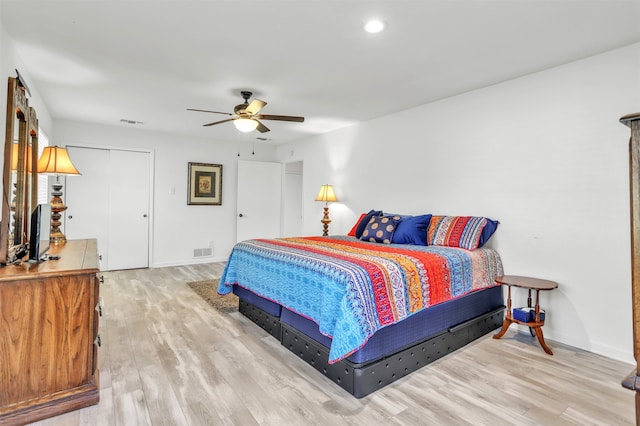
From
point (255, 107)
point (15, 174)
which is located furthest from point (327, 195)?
point (15, 174)

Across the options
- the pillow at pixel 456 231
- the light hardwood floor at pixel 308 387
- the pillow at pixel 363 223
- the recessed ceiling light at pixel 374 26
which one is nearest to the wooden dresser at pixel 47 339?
the light hardwood floor at pixel 308 387

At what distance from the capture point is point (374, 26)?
2289 mm

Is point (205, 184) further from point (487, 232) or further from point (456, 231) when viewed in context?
point (487, 232)

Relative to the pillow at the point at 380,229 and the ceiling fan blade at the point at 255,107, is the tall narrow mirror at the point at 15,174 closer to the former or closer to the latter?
the ceiling fan blade at the point at 255,107

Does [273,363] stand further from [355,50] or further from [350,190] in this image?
[350,190]

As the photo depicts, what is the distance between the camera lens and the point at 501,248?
3.30m

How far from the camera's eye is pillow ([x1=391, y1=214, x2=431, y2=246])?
3.45 meters

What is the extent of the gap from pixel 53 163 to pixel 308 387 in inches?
109

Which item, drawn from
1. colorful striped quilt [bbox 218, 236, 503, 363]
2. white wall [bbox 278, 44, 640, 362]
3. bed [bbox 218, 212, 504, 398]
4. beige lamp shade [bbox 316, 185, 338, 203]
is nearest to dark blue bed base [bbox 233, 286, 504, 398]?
bed [bbox 218, 212, 504, 398]

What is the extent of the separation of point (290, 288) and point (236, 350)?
0.67m

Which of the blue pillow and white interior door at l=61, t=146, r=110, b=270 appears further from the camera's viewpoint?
white interior door at l=61, t=146, r=110, b=270

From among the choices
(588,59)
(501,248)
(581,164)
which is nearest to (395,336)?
(501,248)

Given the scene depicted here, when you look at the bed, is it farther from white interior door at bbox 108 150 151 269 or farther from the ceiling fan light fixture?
white interior door at bbox 108 150 151 269

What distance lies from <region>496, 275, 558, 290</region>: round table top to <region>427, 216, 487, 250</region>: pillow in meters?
0.39
